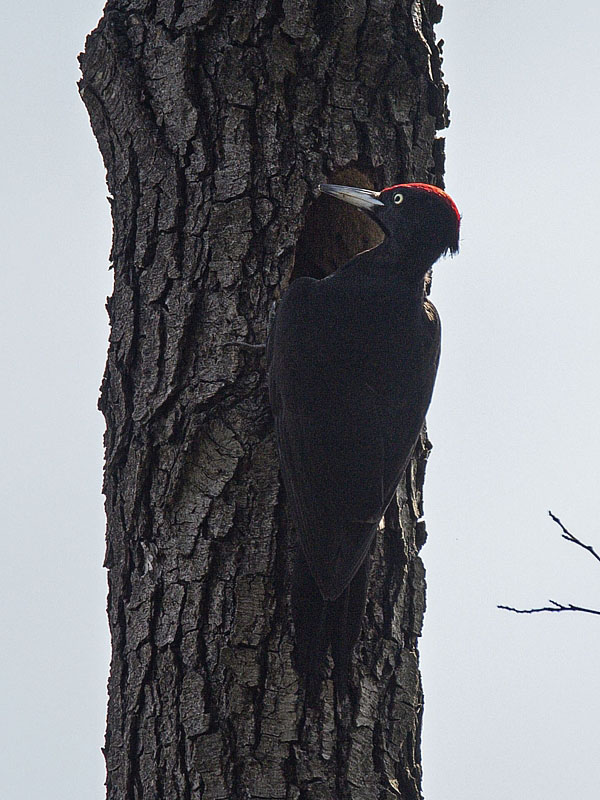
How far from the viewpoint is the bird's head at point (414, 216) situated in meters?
3.02

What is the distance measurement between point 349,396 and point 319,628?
27.0 inches

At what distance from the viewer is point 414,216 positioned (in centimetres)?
309

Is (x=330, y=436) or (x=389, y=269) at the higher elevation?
(x=389, y=269)

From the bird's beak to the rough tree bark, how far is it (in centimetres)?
6

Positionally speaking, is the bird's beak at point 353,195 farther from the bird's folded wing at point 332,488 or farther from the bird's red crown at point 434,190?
the bird's folded wing at point 332,488

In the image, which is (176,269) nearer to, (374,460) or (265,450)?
(265,450)

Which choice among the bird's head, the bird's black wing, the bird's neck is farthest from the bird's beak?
the bird's black wing

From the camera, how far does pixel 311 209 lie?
119 inches

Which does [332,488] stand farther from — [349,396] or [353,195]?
[353,195]

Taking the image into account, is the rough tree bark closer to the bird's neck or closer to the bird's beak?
the bird's beak

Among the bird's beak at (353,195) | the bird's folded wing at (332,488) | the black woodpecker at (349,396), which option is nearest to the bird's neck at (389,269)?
the black woodpecker at (349,396)

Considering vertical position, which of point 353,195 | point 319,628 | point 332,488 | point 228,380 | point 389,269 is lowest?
point 319,628

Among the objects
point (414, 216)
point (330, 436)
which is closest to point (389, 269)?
point (414, 216)

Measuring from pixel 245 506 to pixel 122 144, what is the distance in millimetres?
1227
